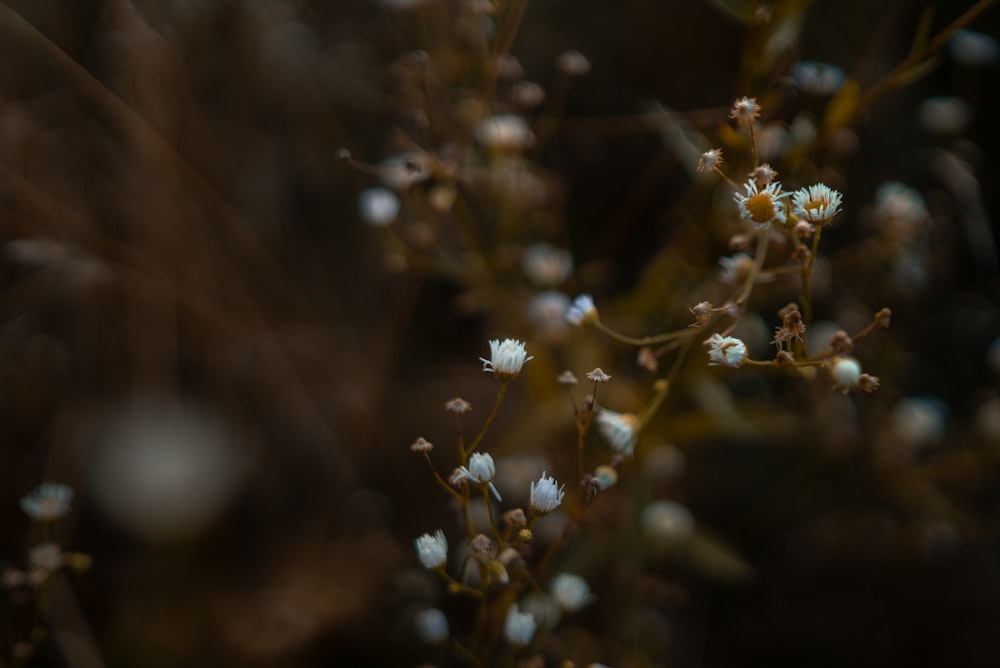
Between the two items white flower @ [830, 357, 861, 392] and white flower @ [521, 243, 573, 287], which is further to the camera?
white flower @ [521, 243, 573, 287]

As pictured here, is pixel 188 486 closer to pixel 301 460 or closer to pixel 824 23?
pixel 301 460

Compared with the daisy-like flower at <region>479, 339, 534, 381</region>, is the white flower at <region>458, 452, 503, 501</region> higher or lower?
lower

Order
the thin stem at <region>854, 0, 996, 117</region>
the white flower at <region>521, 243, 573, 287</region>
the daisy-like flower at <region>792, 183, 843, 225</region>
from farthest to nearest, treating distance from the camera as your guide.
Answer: the white flower at <region>521, 243, 573, 287</region> → the thin stem at <region>854, 0, 996, 117</region> → the daisy-like flower at <region>792, 183, 843, 225</region>

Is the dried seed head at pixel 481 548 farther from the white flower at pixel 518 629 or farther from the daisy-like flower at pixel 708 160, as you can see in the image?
the daisy-like flower at pixel 708 160

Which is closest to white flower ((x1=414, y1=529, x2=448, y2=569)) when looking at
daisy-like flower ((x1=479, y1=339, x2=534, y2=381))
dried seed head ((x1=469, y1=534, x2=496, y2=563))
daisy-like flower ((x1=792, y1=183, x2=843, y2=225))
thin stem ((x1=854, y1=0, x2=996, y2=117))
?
dried seed head ((x1=469, y1=534, x2=496, y2=563))

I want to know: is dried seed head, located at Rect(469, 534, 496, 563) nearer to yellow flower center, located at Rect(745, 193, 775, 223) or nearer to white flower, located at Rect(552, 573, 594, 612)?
white flower, located at Rect(552, 573, 594, 612)

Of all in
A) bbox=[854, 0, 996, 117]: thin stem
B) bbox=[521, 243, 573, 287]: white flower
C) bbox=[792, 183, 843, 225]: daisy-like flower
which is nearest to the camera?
bbox=[792, 183, 843, 225]: daisy-like flower

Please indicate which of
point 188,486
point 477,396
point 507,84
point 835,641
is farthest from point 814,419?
point 188,486

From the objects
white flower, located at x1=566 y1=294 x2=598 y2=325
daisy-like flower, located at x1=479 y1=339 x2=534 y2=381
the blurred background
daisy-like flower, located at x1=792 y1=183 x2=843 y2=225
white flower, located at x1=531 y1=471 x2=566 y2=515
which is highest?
daisy-like flower, located at x1=792 y1=183 x2=843 y2=225
